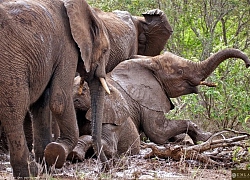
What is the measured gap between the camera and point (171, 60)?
8891mm

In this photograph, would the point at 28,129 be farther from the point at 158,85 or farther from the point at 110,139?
the point at 158,85

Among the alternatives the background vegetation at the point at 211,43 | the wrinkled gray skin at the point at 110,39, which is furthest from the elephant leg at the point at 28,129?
the background vegetation at the point at 211,43

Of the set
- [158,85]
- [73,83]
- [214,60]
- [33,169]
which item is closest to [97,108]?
[73,83]

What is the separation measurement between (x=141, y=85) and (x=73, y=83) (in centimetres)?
266

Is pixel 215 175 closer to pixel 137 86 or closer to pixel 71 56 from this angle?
pixel 71 56

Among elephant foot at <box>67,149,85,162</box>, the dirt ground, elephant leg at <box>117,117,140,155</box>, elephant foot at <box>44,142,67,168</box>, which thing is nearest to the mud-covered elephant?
elephant leg at <box>117,117,140,155</box>

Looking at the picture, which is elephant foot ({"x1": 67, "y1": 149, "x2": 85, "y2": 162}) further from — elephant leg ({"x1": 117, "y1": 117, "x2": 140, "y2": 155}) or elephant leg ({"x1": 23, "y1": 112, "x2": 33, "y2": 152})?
elephant leg ({"x1": 117, "y1": 117, "x2": 140, "y2": 155})

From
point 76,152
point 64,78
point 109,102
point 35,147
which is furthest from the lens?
point 109,102

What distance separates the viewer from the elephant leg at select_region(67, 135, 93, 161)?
655 cm

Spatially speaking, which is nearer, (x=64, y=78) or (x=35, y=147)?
(x=64, y=78)

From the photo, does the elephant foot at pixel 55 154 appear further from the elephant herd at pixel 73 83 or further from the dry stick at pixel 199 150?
the dry stick at pixel 199 150

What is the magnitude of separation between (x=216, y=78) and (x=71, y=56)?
4.17 metres

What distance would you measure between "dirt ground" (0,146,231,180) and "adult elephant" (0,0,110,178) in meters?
0.26

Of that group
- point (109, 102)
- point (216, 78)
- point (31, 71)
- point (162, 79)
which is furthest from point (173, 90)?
point (31, 71)
